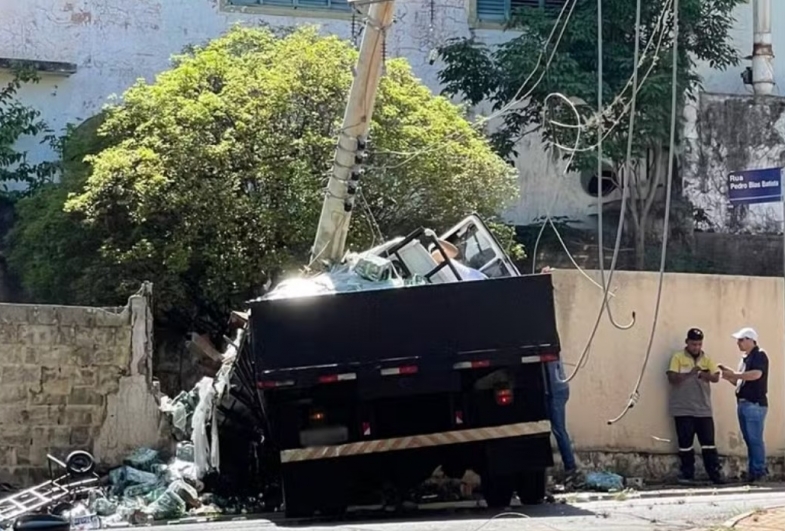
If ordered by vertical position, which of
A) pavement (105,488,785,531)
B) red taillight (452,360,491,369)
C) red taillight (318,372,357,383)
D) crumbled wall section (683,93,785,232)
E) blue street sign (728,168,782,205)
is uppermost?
crumbled wall section (683,93,785,232)

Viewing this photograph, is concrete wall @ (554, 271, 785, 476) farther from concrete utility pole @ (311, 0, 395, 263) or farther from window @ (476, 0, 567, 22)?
window @ (476, 0, 567, 22)

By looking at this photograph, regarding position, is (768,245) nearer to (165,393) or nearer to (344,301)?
(165,393)

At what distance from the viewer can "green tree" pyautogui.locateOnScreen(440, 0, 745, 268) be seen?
20656 mm

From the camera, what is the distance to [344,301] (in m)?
11.3

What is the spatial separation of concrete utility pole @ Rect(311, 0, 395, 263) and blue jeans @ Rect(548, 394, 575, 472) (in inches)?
103

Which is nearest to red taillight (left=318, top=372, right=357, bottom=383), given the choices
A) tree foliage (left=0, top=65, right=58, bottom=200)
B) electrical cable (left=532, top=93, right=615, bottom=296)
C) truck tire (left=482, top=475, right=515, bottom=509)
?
truck tire (left=482, top=475, right=515, bottom=509)

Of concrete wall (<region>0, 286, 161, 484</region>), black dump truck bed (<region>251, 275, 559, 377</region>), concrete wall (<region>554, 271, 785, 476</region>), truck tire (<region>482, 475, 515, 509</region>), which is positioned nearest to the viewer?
black dump truck bed (<region>251, 275, 559, 377</region>)

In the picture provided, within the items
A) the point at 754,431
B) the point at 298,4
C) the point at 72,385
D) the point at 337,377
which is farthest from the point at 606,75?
the point at 337,377

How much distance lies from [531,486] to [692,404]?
10.8 feet

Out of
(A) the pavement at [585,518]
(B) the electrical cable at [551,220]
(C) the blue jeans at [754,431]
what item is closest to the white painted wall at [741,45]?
(B) the electrical cable at [551,220]

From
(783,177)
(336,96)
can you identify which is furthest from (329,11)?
(783,177)

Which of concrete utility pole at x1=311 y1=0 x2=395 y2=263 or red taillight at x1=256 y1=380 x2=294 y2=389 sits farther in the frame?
concrete utility pole at x1=311 y1=0 x2=395 y2=263

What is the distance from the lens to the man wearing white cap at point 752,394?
46.9ft

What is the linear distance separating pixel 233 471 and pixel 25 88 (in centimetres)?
1071
